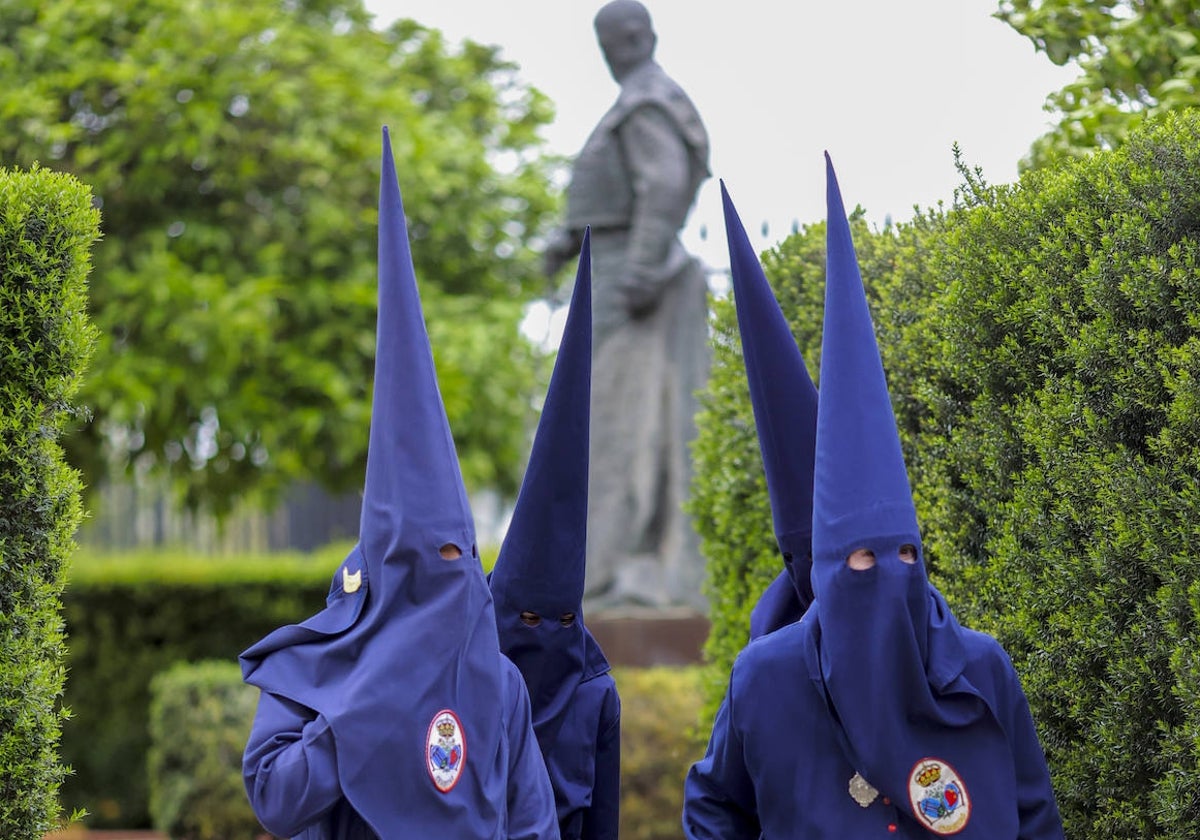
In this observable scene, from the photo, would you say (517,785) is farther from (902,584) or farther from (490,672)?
(902,584)

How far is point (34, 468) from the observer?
3.87 metres

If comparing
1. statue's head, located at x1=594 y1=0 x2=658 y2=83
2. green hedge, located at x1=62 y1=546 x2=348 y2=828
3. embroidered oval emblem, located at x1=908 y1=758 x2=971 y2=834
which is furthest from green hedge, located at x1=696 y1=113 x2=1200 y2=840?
green hedge, located at x1=62 y1=546 x2=348 y2=828

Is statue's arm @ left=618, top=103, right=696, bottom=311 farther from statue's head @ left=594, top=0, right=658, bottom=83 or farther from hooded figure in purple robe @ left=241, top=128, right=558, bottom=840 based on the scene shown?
hooded figure in purple robe @ left=241, top=128, right=558, bottom=840

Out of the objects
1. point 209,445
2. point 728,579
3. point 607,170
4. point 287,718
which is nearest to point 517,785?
point 287,718

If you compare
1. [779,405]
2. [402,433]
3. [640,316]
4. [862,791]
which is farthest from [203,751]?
[862,791]

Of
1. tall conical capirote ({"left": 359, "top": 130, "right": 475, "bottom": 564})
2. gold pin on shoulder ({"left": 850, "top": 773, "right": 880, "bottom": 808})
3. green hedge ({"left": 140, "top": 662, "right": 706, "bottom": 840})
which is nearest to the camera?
gold pin on shoulder ({"left": 850, "top": 773, "right": 880, "bottom": 808})

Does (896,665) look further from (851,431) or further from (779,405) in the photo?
(779,405)

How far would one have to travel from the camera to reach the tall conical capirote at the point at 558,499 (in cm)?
410

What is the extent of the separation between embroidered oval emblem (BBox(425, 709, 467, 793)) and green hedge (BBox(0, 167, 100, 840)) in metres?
0.99

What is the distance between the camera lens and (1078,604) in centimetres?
393

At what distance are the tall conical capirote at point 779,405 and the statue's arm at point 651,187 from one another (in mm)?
4856

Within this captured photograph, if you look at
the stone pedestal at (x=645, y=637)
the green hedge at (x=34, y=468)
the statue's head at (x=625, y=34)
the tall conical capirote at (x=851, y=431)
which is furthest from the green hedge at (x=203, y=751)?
the tall conical capirote at (x=851, y=431)

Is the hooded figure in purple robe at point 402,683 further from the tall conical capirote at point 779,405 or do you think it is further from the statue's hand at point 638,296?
the statue's hand at point 638,296

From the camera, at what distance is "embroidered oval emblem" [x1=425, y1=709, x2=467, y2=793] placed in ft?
11.3
